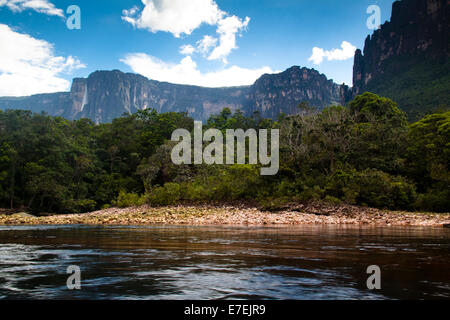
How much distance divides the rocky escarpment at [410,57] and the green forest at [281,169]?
38.1 m

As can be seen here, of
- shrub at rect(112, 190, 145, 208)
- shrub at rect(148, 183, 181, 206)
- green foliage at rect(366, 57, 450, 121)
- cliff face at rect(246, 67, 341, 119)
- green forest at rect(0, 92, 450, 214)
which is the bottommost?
shrub at rect(112, 190, 145, 208)

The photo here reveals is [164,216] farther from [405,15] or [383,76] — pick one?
[405,15]

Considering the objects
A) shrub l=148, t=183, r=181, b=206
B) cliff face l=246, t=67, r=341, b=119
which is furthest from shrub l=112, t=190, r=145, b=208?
cliff face l=246, t=67, r=341, b=119

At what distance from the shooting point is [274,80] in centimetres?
18350

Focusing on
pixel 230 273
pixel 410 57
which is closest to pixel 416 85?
pixel 410 57

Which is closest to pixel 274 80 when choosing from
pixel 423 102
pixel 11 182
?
pixel 423 102

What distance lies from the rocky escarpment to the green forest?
3812 cm

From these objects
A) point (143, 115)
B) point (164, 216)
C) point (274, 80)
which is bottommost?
point (164, 216)

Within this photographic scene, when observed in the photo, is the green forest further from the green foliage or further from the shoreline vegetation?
the green foliage

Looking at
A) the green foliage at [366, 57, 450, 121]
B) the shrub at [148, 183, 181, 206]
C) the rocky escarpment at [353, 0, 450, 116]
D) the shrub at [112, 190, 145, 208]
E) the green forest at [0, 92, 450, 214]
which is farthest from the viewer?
the rocky escarpment at [353, 0, 450, 116]

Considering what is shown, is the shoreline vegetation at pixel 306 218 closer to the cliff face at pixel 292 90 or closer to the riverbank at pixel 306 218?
the riverbank at pixel 306 218

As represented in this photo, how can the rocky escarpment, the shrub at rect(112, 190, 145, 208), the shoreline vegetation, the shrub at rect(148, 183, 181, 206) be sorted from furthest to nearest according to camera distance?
the rocky escarpment < the shrub at rect(112, 190, 145, 208) < the shrub at rect(148, 183, 181, 206) < the shoreline vegetation

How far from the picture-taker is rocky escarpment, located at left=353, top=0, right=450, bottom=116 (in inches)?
3068
